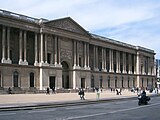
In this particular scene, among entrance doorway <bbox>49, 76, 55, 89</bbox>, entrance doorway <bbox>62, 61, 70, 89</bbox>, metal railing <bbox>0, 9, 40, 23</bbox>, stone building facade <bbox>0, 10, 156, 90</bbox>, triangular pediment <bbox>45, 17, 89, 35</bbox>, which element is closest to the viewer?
metal railing <bbox>0, 9, 40, 23</bbox>

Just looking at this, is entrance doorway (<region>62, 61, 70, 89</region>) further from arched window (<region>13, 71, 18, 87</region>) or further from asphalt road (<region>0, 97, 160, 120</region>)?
asphalt road (<region>0, 97, 160, 120</region>)

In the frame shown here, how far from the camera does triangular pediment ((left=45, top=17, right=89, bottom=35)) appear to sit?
7992cm

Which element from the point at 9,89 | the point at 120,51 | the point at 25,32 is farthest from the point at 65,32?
the point at 120,51

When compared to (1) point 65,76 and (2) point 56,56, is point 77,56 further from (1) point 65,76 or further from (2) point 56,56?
(2) point 56,56

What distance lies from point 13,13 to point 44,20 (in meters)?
9.22

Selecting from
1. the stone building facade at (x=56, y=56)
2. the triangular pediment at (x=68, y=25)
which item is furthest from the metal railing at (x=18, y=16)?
the triangular pediment at (x=68, y=25)

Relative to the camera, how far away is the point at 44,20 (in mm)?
77688

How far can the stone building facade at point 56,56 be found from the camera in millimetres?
69562

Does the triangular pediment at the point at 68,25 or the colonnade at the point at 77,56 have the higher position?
the triangular pediment at the point at 68,25

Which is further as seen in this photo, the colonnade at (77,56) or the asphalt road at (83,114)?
the colonnade at (77,56)

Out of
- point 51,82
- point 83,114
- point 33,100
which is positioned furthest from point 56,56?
point 83,114

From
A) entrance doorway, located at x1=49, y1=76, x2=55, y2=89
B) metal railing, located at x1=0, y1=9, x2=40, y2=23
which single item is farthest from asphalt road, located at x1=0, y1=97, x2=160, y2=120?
entrance doorway, located at x1=49, y1=76, x2=55, y2=89

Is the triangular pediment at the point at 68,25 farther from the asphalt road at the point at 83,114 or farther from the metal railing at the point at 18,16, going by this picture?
the asphalt road at the point at 83,114

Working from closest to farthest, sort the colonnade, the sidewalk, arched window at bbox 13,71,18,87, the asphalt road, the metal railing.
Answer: the asphalt road < the sidewalk < the metal railing < the colonnade < arched window at bbox 13,71,18,87
